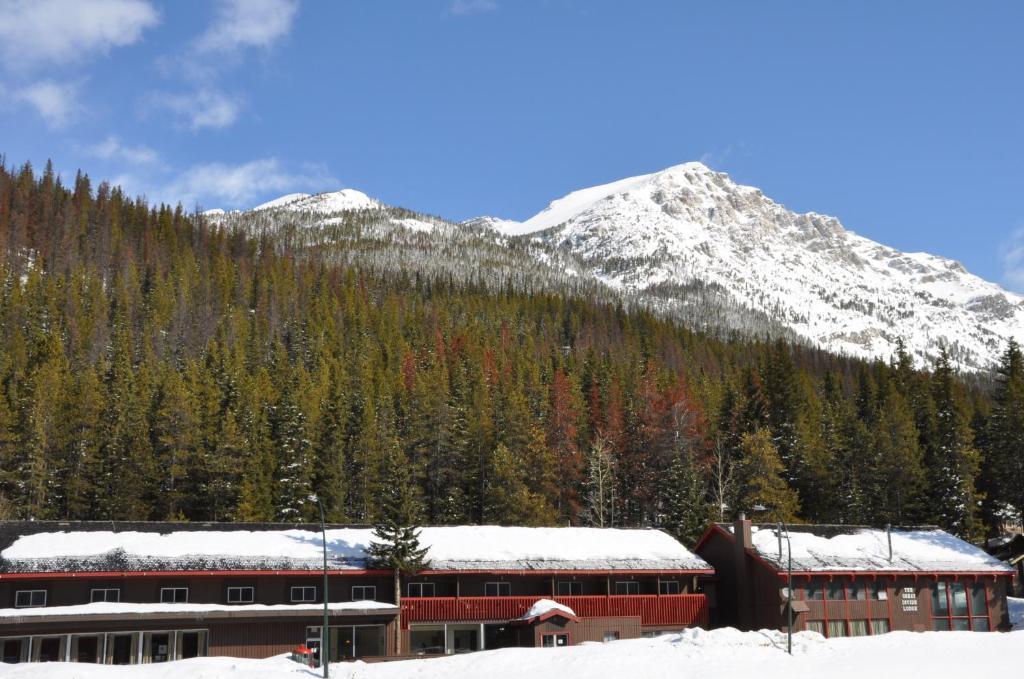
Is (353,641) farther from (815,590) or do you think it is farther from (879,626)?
(879,626)

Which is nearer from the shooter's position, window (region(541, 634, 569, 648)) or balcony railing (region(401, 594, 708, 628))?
balcony railing (region(401, 594, 708, 628))

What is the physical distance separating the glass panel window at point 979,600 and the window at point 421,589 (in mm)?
31700

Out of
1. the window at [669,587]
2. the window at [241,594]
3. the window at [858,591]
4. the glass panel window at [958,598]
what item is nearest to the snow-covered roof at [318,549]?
the window at [241,594]

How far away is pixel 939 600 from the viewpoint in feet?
178

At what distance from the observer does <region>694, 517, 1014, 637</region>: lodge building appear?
170 ft

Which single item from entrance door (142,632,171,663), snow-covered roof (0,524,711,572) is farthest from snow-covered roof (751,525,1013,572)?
entrance door (142,632,171,663)

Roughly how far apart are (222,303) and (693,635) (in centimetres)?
10926

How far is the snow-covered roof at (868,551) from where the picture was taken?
173ft

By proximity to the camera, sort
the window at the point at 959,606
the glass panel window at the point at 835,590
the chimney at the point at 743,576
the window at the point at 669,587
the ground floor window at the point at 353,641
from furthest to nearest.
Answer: the window at the point at 959,606
the window at the point at 669,587
the chimney at the point at 743,576
the glass panel window at the point at 835,590
the ground floor window at the point at 353,641

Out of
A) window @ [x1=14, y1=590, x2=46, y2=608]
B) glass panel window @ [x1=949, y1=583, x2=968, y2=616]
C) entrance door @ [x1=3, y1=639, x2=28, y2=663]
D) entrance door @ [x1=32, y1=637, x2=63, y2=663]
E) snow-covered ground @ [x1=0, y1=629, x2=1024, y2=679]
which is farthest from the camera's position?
glass panel window @ [x1=949, y1=583, x2=968, y2=616]

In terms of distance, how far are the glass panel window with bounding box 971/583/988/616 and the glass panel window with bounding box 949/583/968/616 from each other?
0.59m

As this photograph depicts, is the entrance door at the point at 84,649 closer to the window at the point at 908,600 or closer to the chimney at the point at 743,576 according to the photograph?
the chimney at the point at 743,576

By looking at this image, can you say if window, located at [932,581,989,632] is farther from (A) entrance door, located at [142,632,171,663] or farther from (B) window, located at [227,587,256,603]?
(A) entrance door, located at [142,632,171,663]

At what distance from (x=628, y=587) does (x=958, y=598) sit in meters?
19.6
